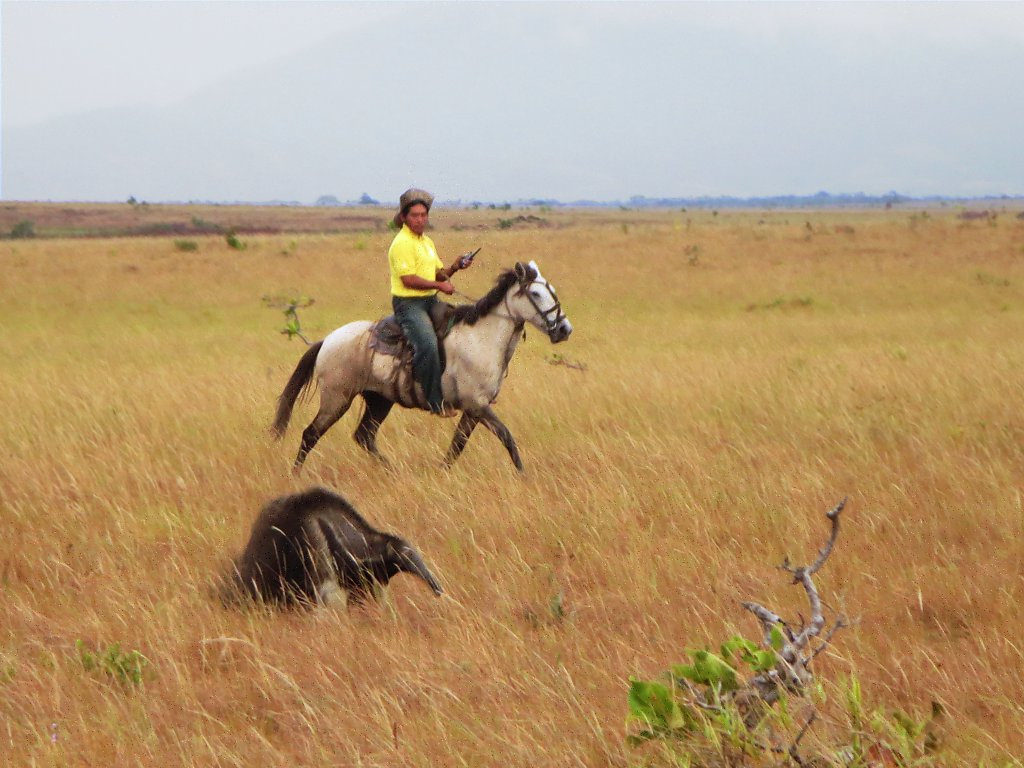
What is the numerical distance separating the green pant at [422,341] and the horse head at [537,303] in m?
0.63

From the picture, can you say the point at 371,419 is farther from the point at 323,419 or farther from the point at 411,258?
the point at 411,258

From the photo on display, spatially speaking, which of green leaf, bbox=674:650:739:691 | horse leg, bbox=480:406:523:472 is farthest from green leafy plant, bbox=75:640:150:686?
horse leg, bbox=480:406:523:472

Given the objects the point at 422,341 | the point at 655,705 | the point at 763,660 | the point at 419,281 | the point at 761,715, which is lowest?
the point at 761,715

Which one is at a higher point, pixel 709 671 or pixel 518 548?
pixel 709 671

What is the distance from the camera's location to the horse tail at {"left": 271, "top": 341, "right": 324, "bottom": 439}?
26.0 ft

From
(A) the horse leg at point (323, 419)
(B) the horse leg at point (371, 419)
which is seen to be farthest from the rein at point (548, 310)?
(A) the horse leg at point (323, 419)

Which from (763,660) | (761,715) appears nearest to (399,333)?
(761,715)

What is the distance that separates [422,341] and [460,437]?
0.75 m

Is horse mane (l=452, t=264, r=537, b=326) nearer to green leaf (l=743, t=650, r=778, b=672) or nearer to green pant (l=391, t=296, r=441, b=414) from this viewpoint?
green pant (l=391, t=296, r=441, b=414)

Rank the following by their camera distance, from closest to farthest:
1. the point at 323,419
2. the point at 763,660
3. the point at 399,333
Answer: the point at 763,660 → the point at 399,333 → the point at 323,419

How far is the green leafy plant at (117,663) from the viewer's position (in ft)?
13.0

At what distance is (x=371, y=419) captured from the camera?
7926mm

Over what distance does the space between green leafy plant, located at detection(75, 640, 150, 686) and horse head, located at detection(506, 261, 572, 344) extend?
383cm

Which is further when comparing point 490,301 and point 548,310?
point 490,301
